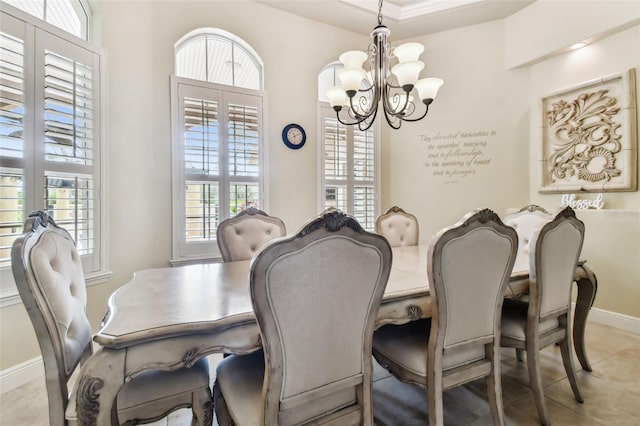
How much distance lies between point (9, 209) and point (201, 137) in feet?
5.16

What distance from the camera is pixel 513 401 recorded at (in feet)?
6.08

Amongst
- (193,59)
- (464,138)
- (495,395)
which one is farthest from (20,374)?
(464,138)

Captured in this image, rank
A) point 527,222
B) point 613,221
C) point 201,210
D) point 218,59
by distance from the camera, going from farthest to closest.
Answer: point 218,59, point 201,210, point 613,221, point 527,222

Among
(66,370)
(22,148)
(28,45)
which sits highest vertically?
(28,45)

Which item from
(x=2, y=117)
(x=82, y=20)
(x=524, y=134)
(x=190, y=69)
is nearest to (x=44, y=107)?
(x=2, y=117)

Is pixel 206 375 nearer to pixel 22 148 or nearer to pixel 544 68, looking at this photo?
pixel 22 148

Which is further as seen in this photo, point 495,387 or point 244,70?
point 244,70

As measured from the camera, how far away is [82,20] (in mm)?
2625

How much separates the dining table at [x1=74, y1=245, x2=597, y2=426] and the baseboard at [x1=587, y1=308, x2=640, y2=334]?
7.23ft

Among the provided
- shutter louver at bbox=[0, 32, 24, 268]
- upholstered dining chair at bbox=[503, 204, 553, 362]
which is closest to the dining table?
upholstered dining chair at bbox=[503, 204, 553, 362]

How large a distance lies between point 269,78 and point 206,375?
3148 mm

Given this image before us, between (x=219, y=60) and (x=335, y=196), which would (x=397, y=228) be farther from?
(x=219, y=60)

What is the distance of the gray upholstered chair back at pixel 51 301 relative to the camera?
102 centimetres

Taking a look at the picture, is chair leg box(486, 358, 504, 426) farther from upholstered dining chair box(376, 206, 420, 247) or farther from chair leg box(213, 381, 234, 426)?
upholstered dining chair box(376, 206, 420, 247)
